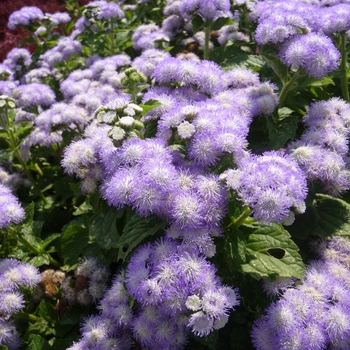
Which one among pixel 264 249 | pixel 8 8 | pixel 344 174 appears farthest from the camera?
pixel 8 8

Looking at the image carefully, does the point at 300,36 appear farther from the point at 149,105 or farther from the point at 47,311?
the point at 47,311

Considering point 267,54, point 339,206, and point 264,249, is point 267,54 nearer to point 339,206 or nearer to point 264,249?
point 339,206

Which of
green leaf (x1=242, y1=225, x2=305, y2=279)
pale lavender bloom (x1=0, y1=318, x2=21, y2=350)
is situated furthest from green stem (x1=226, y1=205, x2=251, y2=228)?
pale lavender bloom (x1=0, y1=318, x2=21, y2=350)

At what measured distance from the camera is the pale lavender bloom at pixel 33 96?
4430 mm

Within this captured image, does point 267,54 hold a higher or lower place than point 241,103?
higher

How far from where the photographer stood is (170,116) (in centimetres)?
257

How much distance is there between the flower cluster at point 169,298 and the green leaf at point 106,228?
1.00ft

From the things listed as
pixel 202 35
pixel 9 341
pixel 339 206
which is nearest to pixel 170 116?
pixel 339 206

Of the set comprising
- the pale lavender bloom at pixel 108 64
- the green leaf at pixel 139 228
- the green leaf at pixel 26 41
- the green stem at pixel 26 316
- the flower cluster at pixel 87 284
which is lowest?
the green stem at pixel 26 316

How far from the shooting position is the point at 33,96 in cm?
447

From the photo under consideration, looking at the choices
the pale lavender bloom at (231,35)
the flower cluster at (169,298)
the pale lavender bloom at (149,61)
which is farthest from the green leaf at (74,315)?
the pale lavender bloom at (231,35)

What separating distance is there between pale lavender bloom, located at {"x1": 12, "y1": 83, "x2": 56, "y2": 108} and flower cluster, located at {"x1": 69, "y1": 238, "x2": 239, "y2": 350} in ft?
9.08

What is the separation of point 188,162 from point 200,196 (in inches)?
12.7

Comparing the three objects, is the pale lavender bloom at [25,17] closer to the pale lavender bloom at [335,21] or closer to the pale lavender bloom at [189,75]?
the pale lavender bloom at [189,75]
